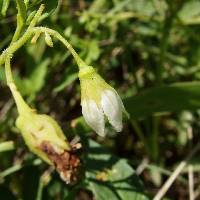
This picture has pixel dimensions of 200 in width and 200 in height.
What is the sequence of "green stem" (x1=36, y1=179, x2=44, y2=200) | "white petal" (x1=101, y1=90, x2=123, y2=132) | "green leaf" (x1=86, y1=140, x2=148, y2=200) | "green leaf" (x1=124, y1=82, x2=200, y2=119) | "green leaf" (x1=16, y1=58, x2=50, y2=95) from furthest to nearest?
1. "green leaf" (x1=16, y1=58, x2=50, y2=95)
2. "green stem" (x1=36, y1=179, x2=44, y2=200)
3. "green leaf" (x1=124, y1=82, x2=200, y2=119)
4. "green leaf" (x1=86, y1=140, x2=148, y2=200)
5. "white petal" (x1=101, y1=90, x2=123, y2=132)

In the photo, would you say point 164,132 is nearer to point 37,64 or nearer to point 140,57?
point 140,57

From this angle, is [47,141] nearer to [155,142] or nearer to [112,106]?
[112,106]

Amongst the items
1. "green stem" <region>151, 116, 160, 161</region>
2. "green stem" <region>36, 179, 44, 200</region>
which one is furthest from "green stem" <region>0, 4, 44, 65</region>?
"green stem" <region>151, 116, 160, 161</region>

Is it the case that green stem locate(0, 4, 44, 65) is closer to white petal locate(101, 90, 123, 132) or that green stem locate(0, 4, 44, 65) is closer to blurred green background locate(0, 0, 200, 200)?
white petal locate(101, 90, 123, 132)

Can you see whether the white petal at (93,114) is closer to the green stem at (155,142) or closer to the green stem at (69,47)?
the green stem at (69,47)

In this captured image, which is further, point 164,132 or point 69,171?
point 164,132

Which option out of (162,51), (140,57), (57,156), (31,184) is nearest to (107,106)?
(57,156)
